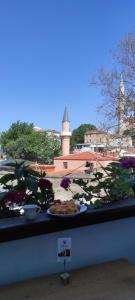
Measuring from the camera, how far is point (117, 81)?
5.52 meters

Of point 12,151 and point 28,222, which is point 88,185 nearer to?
point 28,222

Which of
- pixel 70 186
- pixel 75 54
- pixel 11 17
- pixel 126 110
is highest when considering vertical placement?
pixel 75 54

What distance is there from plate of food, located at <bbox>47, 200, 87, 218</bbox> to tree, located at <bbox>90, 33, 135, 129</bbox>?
4.35 meters

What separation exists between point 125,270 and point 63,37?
20.2ft

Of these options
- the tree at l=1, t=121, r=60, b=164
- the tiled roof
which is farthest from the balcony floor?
the tree at l=1, t=121, r=60, b=164

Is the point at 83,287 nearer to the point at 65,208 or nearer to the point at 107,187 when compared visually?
the point at 65,208

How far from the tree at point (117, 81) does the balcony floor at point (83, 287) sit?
4423 mm

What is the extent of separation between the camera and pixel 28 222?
973 mm

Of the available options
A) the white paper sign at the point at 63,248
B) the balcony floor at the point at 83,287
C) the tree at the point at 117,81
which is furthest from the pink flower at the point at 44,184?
the tree at the point at 117,81

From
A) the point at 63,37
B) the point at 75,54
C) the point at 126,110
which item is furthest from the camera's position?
the point at 75,54

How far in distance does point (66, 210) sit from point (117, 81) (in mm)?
4813

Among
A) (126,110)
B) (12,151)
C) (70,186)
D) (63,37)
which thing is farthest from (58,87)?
(12,151)

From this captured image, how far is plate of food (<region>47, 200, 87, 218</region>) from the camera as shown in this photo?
1.02 metres

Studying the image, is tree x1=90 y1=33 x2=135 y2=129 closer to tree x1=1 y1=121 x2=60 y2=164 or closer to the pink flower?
the pink flower
